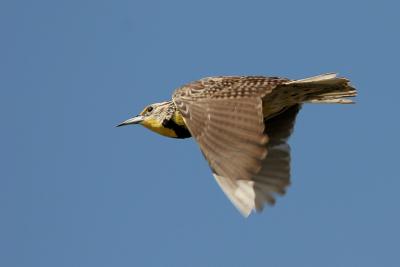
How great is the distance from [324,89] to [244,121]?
5.55 ft

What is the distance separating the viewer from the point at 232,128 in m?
8.28

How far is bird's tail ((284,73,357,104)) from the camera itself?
31.0ft

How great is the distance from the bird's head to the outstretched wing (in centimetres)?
64

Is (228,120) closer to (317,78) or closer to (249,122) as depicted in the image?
(249,122)

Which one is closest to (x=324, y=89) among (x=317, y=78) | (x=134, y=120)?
(x=317, y=78)

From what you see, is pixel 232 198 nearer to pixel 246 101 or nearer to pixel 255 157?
pixel 255 157

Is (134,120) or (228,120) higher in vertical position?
(134,120)

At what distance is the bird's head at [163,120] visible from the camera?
1004cm

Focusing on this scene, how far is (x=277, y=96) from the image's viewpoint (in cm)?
960

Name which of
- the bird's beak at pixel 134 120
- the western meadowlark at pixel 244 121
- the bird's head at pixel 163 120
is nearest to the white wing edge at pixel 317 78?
the western meadowlark at pixel 244 121

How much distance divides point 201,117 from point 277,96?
120 cm

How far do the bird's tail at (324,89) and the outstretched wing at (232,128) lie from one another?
0.25 metres

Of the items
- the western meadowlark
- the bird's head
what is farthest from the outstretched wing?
the bird's head

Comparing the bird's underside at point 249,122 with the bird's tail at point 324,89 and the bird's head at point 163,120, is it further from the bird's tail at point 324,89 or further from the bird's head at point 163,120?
the bird's head at point 163,120
